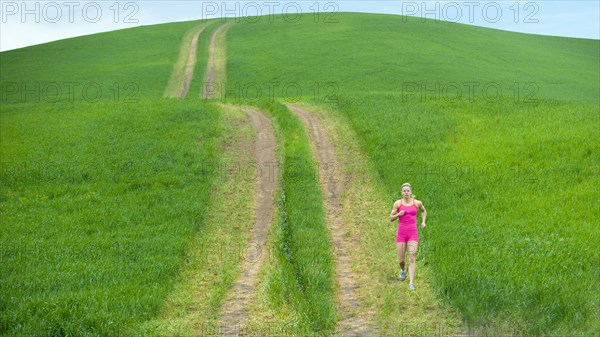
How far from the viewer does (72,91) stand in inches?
2302

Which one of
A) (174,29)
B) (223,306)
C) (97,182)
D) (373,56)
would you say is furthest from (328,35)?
(223,306)

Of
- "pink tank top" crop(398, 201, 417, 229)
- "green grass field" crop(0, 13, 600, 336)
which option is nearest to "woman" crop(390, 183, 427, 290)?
"pink tank top" crop(398, 201, 417, 229)

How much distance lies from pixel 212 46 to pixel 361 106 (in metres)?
40.6

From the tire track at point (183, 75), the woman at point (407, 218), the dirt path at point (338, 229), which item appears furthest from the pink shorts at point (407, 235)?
the tire track at point (183, 75)

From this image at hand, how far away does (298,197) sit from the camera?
25.2m

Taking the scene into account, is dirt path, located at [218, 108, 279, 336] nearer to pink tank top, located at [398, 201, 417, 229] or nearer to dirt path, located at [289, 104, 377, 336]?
dirt path, located at [289, 104, 377, 336]

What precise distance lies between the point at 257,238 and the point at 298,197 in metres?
3.91

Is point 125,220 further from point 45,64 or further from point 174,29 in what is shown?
point 174,29

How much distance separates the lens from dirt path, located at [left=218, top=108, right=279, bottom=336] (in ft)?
51.5

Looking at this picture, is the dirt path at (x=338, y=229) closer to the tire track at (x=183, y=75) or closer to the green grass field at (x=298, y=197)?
the green grass field at (x=298, y=197)

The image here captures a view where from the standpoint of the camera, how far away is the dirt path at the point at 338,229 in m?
15.4

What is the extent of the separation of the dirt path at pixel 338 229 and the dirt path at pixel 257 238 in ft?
7.59

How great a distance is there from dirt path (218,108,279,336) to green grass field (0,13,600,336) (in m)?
0.55

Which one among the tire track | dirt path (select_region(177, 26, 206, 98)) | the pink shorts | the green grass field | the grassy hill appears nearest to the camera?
the pink shorts
